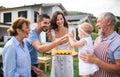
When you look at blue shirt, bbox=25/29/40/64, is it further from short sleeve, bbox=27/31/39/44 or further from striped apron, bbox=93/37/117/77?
striped apron, bbox=93/37/117/77

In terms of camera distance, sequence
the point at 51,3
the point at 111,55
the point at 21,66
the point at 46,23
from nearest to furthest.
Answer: the point at 111,55 → the point at 21,66 → the point at 46,23 → the point at 51,3

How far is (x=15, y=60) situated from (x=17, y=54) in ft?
0.30

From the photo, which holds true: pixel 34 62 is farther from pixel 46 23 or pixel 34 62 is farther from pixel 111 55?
pixel 111 55

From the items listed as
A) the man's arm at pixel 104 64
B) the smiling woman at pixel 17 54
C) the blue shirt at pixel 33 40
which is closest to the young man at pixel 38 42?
the blue shirt at pixel 33 40

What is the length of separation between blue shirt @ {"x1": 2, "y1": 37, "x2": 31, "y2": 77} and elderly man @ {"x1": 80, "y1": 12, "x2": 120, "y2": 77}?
863 mm

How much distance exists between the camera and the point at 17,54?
3.92 meters

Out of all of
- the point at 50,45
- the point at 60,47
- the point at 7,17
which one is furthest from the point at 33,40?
the point at 7,17

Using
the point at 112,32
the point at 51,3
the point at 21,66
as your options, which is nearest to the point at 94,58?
the point at 112,32

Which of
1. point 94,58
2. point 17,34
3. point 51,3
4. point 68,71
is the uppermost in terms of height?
point 51,3

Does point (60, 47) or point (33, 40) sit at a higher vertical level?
point (33, 40)

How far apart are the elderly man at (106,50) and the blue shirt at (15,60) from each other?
86 cm

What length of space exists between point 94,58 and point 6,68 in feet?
4.14

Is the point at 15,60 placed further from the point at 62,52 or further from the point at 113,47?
the point at 113,47

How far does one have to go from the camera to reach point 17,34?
13.5 ft
